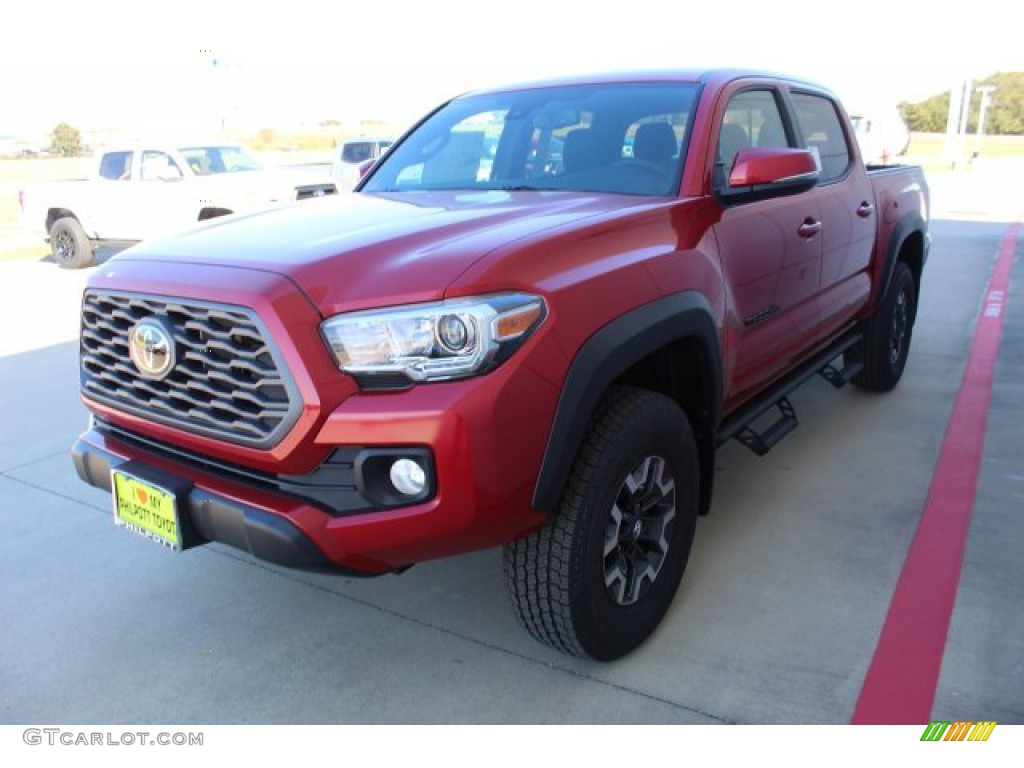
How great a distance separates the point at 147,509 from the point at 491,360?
1154mm

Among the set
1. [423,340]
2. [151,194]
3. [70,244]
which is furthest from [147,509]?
[70,244]

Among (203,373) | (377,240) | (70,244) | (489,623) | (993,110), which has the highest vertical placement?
(993,110)

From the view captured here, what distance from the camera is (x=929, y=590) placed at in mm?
3096

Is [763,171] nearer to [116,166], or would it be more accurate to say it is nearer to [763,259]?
[763,259]

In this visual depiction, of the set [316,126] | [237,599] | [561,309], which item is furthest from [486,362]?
[316,126]

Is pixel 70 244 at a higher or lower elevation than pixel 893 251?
lower

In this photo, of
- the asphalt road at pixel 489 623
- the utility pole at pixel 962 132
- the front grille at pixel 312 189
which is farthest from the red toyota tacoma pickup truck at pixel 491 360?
the utility pole at pixel 962 132

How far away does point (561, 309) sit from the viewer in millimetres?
2271

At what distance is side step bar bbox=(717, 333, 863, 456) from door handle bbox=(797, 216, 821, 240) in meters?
0.65

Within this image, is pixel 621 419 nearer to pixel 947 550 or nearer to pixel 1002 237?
pixel 947 550

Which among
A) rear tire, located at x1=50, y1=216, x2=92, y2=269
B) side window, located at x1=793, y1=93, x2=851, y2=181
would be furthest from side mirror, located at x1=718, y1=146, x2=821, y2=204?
rear tire, located at x1=50, y1=216, x2=92, y2=269

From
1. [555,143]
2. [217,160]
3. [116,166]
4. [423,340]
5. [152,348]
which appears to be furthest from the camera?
[116,166]
